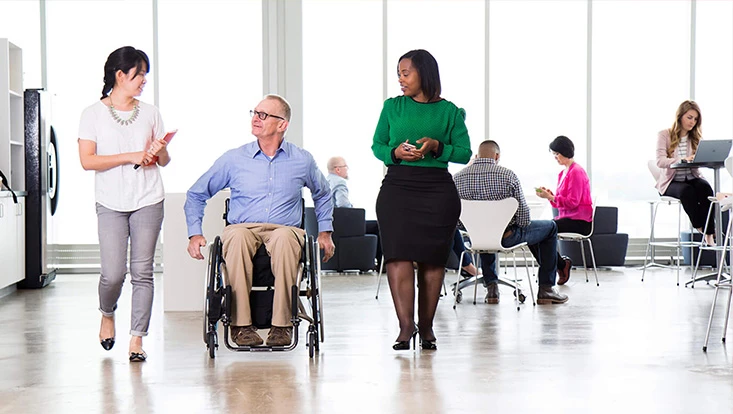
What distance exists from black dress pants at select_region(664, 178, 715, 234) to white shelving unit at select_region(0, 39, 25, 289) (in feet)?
18.1

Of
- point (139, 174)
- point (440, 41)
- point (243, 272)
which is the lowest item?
point (243, 272)

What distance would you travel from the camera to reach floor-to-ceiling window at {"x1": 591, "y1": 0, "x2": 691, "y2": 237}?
10.4 metres

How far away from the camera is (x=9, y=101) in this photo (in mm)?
7277

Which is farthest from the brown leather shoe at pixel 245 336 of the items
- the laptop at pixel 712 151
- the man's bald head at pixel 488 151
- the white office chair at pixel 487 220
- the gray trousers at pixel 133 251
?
the laptop at pixel 712 151

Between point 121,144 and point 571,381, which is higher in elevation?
point 121,144

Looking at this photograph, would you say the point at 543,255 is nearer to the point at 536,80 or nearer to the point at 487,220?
the point at 487,220

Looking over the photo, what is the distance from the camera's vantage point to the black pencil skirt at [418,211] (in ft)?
14.4

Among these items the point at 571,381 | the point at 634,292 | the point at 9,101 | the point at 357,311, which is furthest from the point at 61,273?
the point at 571,381

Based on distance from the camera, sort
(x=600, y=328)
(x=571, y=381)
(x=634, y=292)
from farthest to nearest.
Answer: (x=634, y=292) < (x=600, y=328) < (x=571, y=381)

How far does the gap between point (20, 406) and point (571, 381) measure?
213cm

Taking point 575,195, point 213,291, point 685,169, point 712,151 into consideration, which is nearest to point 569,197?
point 575,195

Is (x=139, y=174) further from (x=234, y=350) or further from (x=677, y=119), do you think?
(x=677, y=119)

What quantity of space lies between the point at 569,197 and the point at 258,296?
4.19m

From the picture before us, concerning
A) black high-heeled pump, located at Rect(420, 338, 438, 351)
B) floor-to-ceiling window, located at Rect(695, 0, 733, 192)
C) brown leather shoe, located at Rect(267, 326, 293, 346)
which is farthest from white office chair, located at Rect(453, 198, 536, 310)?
floor-to-ceiling window, located at Rect(695, 0, 733, 192)
